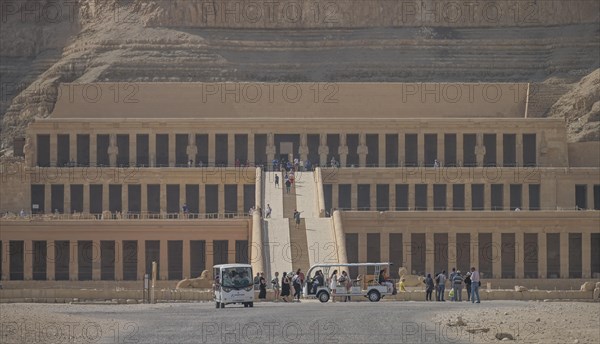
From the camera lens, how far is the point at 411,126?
116 meters

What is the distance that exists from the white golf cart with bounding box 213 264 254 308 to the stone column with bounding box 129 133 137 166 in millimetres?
35766

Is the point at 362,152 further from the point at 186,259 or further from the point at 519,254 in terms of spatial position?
the point at 186,259

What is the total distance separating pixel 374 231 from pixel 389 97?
20.5 m

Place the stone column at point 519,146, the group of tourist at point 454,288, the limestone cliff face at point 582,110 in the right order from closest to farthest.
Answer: the group of tourist at point 454,288
the stone column at point 519,146
the limestone cliff face at point 582,110

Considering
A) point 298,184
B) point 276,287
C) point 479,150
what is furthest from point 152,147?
point 276,287

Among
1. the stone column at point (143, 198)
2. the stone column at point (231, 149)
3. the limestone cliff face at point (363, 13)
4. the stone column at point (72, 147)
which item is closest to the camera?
the stone column at point (143, 198)

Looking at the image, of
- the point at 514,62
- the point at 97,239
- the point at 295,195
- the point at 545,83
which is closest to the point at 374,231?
the point at 295,195

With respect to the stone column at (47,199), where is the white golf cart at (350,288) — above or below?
below

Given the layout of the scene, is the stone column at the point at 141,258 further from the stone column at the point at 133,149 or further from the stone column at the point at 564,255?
the stone column at the point at 564,255

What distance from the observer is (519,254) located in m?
102

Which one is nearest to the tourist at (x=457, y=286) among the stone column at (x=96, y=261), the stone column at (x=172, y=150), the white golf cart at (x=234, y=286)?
the white golf cart at (x=234, y=286)

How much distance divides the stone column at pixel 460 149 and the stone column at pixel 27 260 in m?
28.2

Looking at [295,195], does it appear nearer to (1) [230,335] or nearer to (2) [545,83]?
(2) [545,83]

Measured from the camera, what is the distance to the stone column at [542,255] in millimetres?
101688
